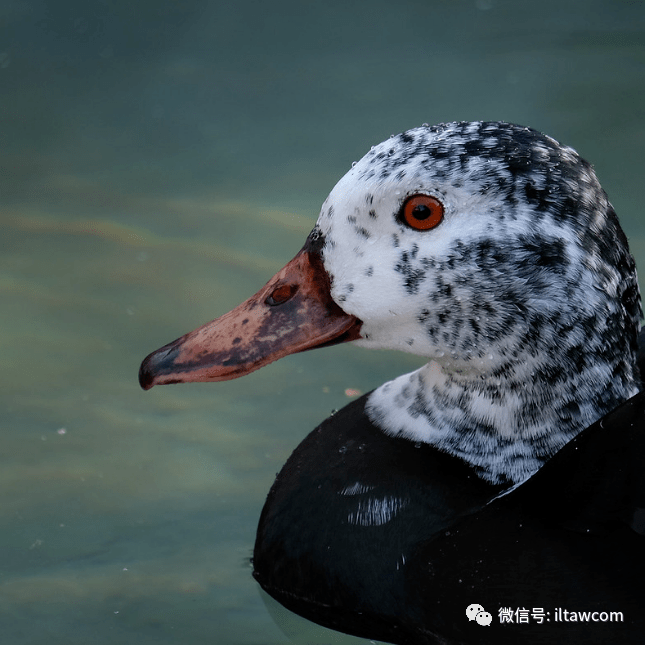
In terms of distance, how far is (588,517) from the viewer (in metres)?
1.88

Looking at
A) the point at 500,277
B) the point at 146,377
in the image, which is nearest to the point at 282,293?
the point at 146,377

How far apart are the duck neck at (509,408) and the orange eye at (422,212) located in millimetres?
290

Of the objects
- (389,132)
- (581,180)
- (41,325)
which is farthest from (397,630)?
(389,132)

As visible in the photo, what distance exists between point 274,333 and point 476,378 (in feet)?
1.32

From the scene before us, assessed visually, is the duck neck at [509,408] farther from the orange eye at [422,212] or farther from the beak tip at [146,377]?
the beak tip at [146,377]

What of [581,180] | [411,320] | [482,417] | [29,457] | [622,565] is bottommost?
[29,457]

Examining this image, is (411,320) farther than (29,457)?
No

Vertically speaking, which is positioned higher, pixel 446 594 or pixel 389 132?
pixel 389 132

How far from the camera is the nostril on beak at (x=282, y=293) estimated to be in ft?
6.82

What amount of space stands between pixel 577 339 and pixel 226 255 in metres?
2.01

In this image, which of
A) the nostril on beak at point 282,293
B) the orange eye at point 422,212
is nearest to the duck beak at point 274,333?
the nostril on beak at point 282,293

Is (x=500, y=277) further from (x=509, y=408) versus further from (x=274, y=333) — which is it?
(x=274, y=333)

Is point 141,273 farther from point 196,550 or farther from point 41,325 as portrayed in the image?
point 196,550

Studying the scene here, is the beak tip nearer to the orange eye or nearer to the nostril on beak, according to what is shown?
the nostril on beak
